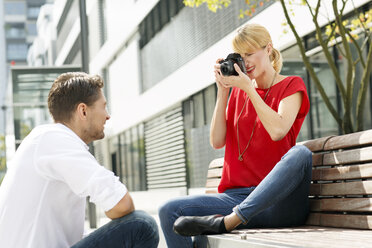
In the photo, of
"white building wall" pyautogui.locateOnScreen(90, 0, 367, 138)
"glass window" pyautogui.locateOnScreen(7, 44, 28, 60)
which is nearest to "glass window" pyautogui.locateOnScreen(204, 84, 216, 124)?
"white building wall" pyautogui.locateOnScreen(90, 0, 367, 138)

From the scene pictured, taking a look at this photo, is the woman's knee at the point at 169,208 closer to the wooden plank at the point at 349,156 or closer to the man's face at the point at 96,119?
the man's face at the point at 96,119

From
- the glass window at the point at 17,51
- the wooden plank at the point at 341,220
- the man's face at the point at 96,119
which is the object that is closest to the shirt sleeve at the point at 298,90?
the wooden plank at the point at 341,220

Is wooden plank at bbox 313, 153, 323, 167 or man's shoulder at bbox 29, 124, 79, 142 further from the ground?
man's shoulder at bbox 29, 124, 79, 142

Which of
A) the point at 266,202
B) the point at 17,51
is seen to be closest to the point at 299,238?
the point at 266,202

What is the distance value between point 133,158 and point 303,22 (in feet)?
54.8

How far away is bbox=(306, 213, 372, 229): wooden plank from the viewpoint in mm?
3611

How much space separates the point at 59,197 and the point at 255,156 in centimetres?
129

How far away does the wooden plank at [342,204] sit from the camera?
11.9 ft

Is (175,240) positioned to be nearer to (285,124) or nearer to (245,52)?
(285,124)

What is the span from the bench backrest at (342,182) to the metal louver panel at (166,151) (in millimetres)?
15888

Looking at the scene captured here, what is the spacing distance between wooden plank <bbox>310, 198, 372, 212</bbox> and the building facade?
6.47 m

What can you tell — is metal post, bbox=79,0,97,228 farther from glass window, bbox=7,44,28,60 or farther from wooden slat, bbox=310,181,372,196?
glass window, bbox=7,44,28,60

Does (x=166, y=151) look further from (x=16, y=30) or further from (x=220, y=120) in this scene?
(x=16, y=30)

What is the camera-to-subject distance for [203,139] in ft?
59.0
